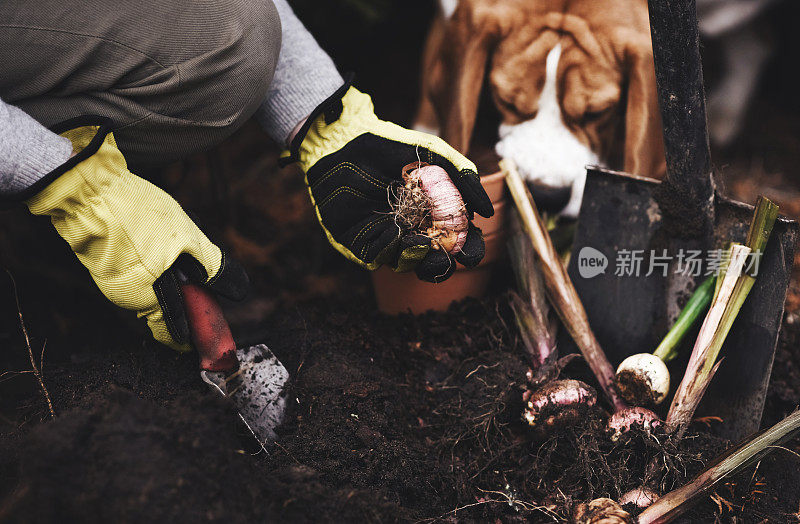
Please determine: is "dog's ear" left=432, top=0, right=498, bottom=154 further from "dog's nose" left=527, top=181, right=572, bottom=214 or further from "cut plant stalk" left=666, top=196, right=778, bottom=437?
"cut plant stalk" left=666, top=196, right=778, bottom=437

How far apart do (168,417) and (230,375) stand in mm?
305

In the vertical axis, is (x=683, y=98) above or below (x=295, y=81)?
above

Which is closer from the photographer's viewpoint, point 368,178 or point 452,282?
point 368,178

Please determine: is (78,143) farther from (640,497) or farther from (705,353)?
(705,353)

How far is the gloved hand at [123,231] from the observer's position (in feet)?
3.74

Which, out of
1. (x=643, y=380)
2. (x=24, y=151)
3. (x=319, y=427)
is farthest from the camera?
(x=643, y=380)

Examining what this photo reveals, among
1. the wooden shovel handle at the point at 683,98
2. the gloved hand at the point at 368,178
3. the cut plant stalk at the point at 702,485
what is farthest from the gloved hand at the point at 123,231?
the wooden shovel handle at the point at 683,98

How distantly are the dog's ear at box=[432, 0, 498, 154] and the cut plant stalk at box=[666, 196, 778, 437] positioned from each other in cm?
88

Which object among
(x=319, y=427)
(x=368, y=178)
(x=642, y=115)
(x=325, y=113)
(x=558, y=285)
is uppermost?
(x=642, y=115)

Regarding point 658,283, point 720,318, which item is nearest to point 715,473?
point 720,318

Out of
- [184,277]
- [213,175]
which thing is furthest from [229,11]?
[213,175]

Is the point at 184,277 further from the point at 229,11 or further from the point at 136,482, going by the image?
the point at 229,11

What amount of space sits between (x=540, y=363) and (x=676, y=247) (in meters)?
0.50

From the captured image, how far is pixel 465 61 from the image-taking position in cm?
194
